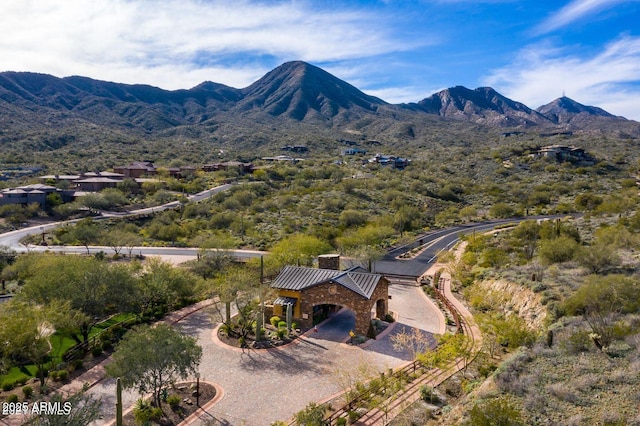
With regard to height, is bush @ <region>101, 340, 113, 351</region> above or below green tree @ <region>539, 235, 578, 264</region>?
below

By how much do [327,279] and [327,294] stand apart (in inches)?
35.1

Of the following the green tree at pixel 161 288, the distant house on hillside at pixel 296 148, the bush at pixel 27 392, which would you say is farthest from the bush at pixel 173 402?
the distant house on hillside at pixel 296 148

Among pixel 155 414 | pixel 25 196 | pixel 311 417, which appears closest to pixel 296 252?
pixel 155 414

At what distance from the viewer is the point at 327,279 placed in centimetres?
2542

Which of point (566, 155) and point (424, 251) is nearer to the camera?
point (424, 251)

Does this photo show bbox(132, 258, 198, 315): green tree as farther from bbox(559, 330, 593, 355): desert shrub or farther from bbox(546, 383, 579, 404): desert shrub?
bbox(559, 330, 593, 355): desert shrub

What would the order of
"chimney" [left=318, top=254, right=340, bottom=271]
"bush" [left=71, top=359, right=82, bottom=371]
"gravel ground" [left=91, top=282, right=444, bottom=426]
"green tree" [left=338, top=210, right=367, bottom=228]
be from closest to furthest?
"gravel ground" [left=91, top=282, right=444, bottom=426], "bush" [left=71, top=359, right=82, bottom=371], "chimney" [left=318, top=254, right=340, bottom=271], "green tree" [left=338, top=210, right=367, bottom=228]

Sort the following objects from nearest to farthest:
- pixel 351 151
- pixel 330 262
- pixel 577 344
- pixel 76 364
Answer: pixel 577 344 → pixel 76 364 → pixel 330 262 → pixel 351 151

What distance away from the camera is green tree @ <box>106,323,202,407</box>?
15.7 meters

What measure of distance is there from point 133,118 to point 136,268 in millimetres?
175290

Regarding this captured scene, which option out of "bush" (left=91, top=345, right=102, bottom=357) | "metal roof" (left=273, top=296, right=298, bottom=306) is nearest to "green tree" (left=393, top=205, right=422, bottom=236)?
"metal roof" (left=273, top=296, right=298, bottom=306)

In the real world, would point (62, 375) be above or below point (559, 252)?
below

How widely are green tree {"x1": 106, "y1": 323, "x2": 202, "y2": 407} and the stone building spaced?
9509 millimetres

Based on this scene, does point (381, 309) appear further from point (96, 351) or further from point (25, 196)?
point (25, 196)
